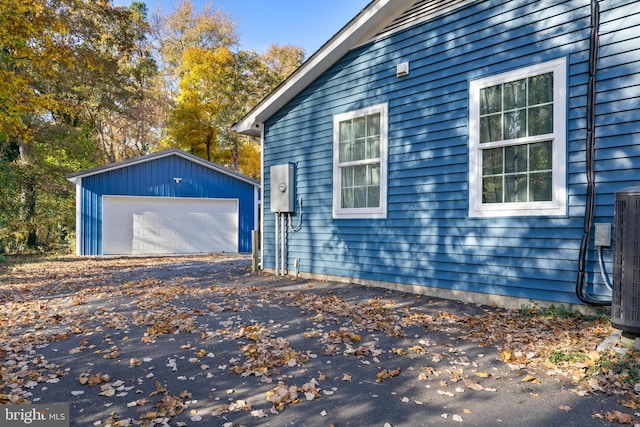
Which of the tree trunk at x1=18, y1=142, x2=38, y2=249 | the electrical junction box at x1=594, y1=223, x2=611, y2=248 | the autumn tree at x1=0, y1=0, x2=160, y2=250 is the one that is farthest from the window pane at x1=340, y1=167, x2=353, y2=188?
the tree trunk at x1=18, y1=142, x2=38, y2=249

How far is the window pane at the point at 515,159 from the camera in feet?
17.2

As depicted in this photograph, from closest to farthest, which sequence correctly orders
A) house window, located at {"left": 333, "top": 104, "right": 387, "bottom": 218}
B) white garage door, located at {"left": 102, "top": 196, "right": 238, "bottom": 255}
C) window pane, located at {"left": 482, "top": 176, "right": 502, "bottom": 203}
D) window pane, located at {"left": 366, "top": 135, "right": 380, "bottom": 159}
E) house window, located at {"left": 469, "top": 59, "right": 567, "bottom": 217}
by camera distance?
house window, located at {"left": 469, "top": 59, "right": 567, "bottom": 217}, window pane, located at {"left": 482, "top": 176, "right": 502, "bottom": 203}, house window, located at {"left": 333, "top": 104, "right": 387, "bottom": 218}, window pane, located at {"left": 366, "top": 135, "right": 380, "bottom": 159}, white garage door, located at {"left": 102, "top": 196, "right": 238, "bottom": 255}

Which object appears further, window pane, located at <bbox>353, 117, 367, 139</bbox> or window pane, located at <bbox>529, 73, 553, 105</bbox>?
window pane, located at <bbox>353, 117, 367, 139</bbox>

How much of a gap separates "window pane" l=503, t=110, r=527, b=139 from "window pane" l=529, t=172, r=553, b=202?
0.56 m

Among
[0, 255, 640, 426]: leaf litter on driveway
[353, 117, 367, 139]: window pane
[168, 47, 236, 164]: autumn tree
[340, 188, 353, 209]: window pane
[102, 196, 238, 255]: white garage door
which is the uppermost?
[168, 47, 236, 164]: autumn tree

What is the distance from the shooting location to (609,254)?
449cm

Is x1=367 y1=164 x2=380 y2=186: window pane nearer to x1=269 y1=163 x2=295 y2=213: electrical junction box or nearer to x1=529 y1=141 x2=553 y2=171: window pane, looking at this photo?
x1=269 y1=163 x2=295 y2=213: electrical junction box

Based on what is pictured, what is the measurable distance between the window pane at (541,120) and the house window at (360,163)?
7.53 ft

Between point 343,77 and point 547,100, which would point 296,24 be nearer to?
point 343,77

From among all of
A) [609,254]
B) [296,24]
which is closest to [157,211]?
[609,254]

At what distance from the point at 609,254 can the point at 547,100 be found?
1907mm

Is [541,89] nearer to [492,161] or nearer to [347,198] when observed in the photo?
[492,161]

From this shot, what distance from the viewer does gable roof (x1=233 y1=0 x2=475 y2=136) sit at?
6.42 metres

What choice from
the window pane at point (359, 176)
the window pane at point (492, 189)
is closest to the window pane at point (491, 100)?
the window pane at point (492, 189)
